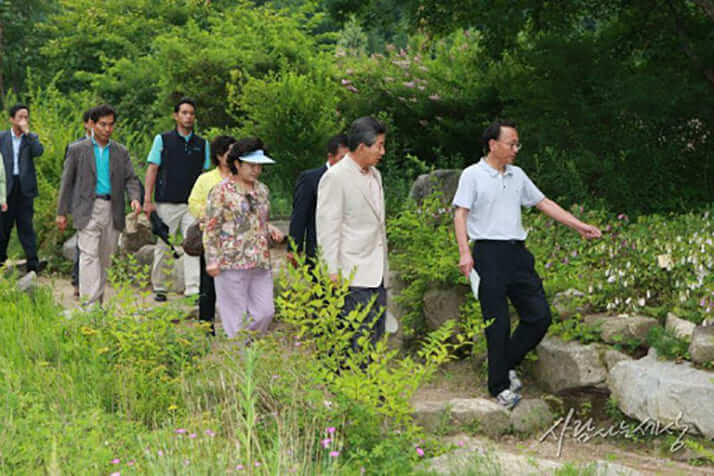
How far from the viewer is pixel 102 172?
26.1ft

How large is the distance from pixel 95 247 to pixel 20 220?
2.98 m

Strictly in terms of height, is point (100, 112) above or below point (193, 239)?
above

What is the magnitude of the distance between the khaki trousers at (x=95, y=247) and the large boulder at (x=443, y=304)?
282 cm

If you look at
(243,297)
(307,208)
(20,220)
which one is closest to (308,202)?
(307,208)

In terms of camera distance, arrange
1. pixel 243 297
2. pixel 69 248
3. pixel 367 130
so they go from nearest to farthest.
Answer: pixel 367 130 < pixel 243 297 < pixel 69 248

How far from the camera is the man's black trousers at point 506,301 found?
6254 mm

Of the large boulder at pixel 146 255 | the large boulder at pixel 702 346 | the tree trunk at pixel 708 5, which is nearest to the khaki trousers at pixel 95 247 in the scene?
the large boulder at pixel 146 255

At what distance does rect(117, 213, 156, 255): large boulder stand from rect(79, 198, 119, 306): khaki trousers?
11.0ft

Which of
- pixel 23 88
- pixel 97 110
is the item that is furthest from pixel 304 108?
pixel 23 88

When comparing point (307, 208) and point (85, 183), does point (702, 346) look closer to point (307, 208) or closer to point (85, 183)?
point (307, 208)

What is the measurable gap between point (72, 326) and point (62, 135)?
7.37 metres

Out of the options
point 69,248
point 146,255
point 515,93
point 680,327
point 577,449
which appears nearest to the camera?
point 577,449

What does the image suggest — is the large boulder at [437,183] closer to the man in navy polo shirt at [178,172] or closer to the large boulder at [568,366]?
the man in navy polo shirt at [178,172]

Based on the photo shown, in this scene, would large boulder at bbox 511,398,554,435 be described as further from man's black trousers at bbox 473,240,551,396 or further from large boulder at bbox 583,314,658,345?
large boulder at bbox 583,314,658,345
